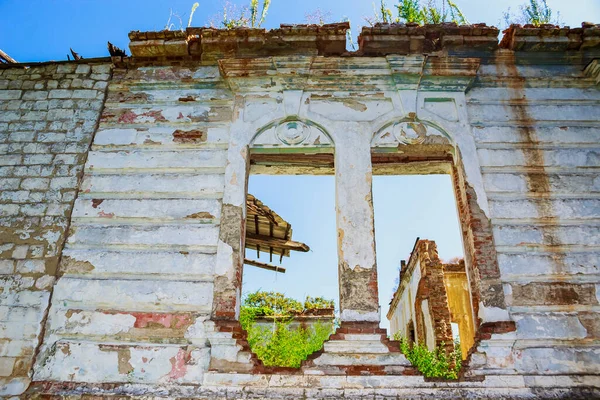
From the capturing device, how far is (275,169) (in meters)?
5.68

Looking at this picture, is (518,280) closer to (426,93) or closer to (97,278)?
(426,93)

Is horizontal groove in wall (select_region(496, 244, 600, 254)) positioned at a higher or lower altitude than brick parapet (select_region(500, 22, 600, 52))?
lower

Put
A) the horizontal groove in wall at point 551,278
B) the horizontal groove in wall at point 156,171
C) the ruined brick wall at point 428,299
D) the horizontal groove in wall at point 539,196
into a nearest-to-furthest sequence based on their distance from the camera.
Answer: the horizontal groove in wall at point 551,278
the horizontal groove in wall at point 539,196
the horizontal groove in wall at point 156,171
the ruined brick wall at point 428,299

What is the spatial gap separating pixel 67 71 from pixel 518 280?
5600 mm

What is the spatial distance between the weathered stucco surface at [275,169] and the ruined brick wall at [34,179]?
2 centimetres

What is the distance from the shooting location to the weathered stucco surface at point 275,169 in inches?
159

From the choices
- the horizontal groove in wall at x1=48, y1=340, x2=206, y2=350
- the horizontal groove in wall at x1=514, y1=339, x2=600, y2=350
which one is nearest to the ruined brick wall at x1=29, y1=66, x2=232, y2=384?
the horizontal groove in wall at x1=48, y1=340, x2=206, y2=350

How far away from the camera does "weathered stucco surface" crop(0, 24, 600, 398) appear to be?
404 centimetres

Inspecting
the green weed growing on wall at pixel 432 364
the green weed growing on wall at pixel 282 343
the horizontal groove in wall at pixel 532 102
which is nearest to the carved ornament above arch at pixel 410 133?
the horizontal groove in wall at pixel 532 102

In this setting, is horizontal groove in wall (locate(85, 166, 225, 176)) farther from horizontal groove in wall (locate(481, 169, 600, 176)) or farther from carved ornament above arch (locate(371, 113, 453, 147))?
horizontal groove in wall (locate(481, 169, 600, 176))

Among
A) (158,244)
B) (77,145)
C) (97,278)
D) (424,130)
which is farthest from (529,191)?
(77,145)

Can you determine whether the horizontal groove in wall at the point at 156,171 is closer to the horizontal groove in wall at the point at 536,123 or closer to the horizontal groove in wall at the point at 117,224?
the horizontal groove in wall at the point at 117,224

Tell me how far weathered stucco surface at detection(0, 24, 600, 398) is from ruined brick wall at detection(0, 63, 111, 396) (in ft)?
0.07

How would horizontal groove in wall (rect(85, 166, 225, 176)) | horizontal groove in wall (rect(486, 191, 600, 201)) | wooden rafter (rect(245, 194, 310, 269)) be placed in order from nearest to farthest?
1. horizontal groove in wall (rect(486, 191, 600, 201))
2. horizontal groove in wall (rect(85, 166, 225, 176))
3. wooden rafter (rect(245, 194, 310, 269))
